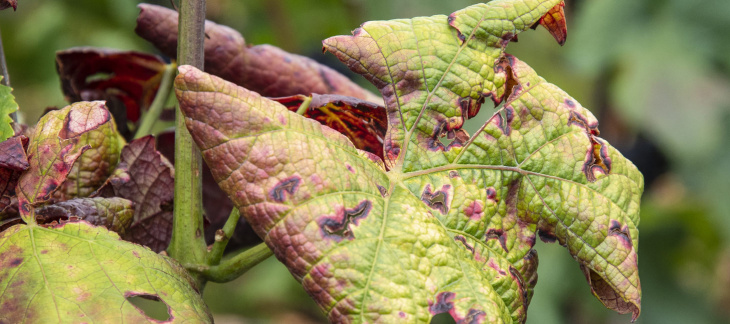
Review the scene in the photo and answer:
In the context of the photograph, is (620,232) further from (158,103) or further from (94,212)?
(158,103)

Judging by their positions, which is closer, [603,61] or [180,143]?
[180,143]

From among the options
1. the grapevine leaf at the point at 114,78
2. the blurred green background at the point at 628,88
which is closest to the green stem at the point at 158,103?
the grapevine leaf at the point at 114,78

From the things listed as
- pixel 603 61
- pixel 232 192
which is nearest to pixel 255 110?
pixel 232 192

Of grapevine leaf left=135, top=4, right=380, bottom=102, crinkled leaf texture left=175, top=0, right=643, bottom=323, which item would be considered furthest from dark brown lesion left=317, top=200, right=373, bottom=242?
grapevine leaf left=135, top=4, right=380, bottom=102

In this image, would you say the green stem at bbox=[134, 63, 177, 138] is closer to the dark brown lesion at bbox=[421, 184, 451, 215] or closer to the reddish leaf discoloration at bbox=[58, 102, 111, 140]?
the reddish leaf discoloration at bbox=[58, 102, 111, 140]

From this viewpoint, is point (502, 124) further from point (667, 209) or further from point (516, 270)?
point (667, 209)

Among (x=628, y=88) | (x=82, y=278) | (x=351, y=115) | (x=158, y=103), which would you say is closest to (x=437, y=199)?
(x=351, y=115)
